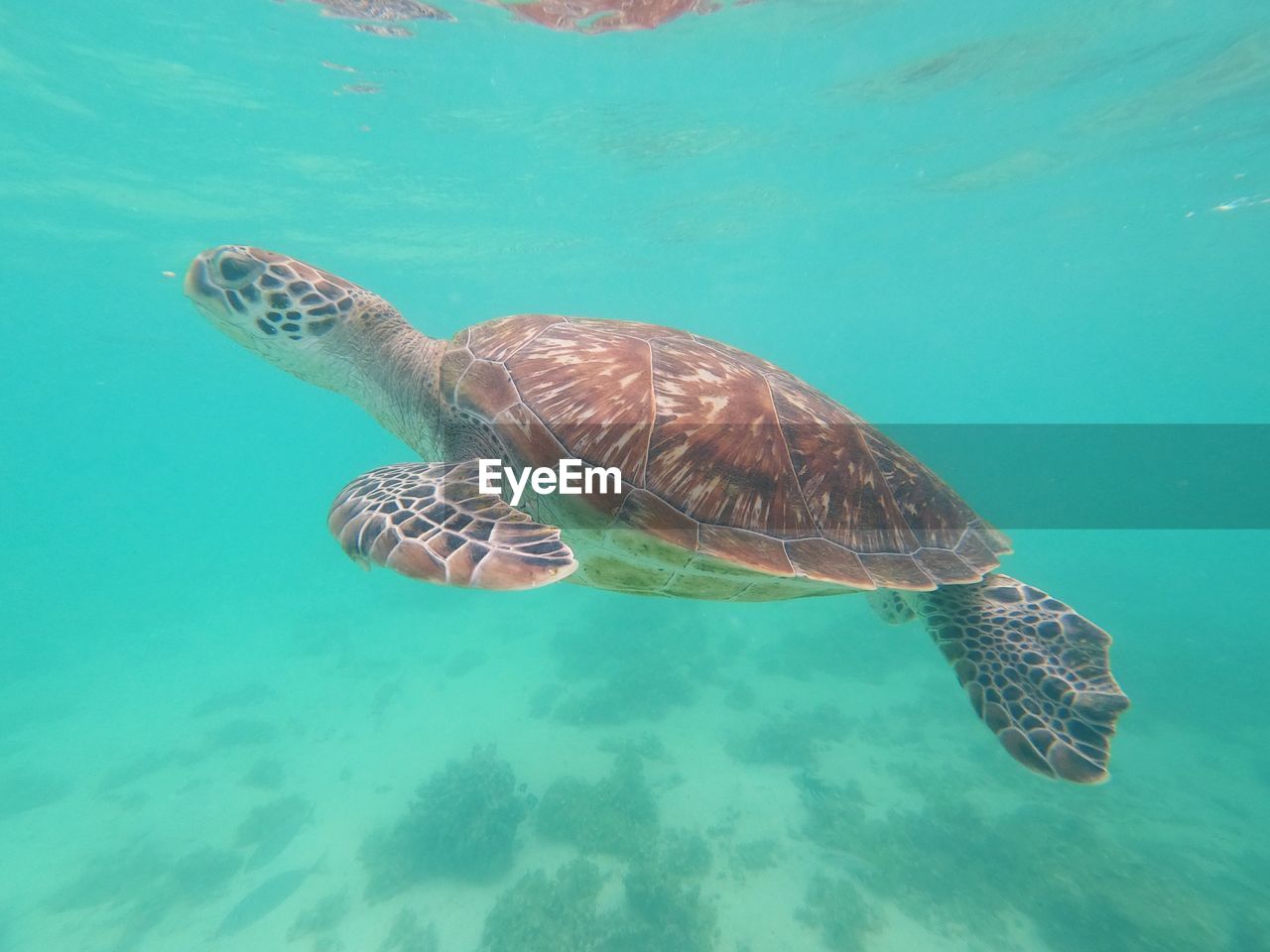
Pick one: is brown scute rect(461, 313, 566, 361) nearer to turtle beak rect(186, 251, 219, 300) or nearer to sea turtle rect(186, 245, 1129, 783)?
sea turtle rect(186, 245, 1129, 783)

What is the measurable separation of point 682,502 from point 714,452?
1.23 ft

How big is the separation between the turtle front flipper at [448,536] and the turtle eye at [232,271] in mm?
2143

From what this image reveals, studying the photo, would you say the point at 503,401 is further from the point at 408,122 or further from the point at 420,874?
the point at 408,122

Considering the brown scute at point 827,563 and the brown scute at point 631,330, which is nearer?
the brown scute at point 827,563

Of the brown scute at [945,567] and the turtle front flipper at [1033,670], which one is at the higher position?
the brown scute at [945,567]

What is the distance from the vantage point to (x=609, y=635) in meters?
15.0

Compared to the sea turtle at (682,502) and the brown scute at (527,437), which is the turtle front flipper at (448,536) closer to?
the sea turtle at (682,502)

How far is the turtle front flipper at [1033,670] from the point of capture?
9.99ft

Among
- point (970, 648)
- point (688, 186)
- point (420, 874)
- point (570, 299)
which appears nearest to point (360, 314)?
point (970, 648)

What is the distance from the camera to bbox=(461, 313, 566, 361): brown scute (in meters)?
3.57

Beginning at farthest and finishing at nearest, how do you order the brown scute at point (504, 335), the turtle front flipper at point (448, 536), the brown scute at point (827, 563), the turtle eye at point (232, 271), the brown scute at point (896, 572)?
the turtle eye at point (232, 271)
the brown scute at point (504, 335)
the brown scute at point (896, 572)
the brown scute at point (827, 563)
the turtle front flipper at point (448, 536)

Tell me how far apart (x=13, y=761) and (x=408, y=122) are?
19225mm

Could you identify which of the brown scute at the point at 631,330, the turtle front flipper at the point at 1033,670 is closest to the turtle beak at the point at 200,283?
the brown scute at the point at 631,330

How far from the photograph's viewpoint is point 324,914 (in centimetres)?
766
